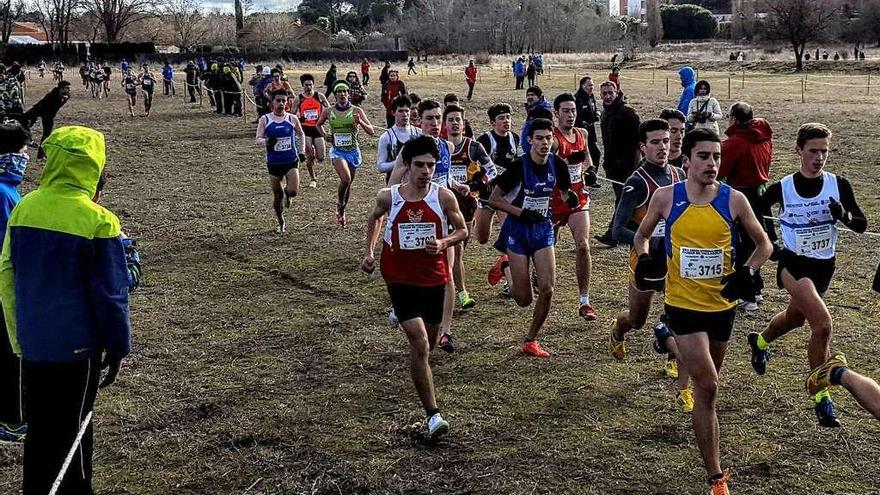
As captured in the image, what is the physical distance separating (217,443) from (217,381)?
127cm

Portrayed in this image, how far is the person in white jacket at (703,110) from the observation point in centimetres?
1225

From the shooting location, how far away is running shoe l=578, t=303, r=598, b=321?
8.45 metres

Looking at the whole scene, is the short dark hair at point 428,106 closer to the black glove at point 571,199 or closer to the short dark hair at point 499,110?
the short dark hair at point 499,110

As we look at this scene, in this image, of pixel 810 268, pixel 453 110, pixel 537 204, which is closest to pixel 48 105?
pixel 453 110

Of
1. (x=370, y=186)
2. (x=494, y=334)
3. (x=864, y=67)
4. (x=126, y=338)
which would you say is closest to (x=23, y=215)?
(x=126, y=338)

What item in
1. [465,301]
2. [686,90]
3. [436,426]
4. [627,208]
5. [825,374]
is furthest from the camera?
[686,90]

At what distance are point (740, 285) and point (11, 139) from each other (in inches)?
167

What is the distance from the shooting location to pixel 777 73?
165ft

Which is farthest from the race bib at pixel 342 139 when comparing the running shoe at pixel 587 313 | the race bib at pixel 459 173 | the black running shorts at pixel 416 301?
the black running shorts at pixel 416 301

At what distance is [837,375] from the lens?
4.79 m

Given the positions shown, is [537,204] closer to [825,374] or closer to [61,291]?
[825,374]

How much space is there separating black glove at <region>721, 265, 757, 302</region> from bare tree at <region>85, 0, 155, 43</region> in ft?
343

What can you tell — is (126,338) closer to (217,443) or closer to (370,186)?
(217,443)

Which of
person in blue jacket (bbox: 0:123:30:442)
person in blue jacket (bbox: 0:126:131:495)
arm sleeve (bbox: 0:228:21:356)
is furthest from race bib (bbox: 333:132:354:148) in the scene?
arm sleeve (bbox: 0:228:21:356)
